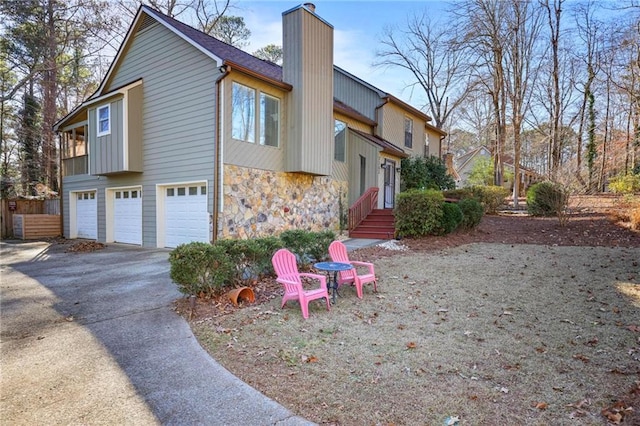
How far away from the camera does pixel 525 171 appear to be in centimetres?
3456

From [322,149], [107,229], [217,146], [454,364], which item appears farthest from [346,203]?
[454,364]

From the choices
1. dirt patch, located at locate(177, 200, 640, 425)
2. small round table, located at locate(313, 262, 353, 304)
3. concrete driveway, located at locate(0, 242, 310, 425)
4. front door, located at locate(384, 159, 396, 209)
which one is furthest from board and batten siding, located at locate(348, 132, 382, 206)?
concrete driveway, located at locate(0, 242, 310, 425)

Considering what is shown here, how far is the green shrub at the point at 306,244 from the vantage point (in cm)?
715

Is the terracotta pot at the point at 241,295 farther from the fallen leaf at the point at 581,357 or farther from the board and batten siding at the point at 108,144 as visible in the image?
the board and batten siding at the point at 108,144

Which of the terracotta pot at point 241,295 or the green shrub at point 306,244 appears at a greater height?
the green shrub at point 306,244

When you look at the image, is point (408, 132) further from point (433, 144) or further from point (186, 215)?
point (186, 215)

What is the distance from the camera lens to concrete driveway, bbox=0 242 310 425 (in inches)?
109

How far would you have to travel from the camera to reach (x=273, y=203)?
11.1m

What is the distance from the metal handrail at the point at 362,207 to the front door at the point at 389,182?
1.97 meters

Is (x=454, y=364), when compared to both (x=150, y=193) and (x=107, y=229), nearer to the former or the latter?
(x=150, y=193)

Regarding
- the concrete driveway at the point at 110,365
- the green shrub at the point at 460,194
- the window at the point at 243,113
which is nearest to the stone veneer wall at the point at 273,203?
the window at the point at 243,113

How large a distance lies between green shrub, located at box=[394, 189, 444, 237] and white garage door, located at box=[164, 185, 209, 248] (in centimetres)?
579

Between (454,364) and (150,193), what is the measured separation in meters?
10.9

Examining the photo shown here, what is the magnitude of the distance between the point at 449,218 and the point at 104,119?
467 inches
